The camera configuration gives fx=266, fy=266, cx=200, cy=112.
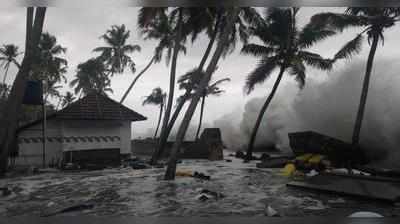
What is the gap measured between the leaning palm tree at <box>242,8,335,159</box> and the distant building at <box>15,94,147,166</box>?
7290mm

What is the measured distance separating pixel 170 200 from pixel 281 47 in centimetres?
1204

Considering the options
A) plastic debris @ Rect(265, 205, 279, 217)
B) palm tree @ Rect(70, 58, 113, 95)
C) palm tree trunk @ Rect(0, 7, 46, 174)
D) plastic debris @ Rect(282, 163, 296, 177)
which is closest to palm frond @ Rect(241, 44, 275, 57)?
plastic debris @ Rect(282, 163, 296, 177)

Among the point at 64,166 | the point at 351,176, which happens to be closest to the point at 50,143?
the point at 64,166

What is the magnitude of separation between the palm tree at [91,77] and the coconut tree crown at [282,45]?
16.5 meters

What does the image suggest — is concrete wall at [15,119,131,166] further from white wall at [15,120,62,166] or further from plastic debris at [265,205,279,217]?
plastic debris at [265,205,279,217]

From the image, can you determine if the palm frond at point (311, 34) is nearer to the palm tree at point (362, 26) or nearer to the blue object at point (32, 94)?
the palm tree at point (362, 26)

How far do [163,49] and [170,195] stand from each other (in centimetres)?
1174

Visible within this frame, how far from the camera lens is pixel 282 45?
14.7m

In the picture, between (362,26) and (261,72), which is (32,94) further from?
(362,26)

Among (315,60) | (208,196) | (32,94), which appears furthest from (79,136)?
(315,60)

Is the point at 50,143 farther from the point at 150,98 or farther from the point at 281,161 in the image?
the point at 150,98

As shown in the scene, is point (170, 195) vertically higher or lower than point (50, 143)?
lower

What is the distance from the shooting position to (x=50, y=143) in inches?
486

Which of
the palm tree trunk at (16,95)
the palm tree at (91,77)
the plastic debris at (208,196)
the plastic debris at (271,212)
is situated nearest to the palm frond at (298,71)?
the plastic debris at (208,196)
